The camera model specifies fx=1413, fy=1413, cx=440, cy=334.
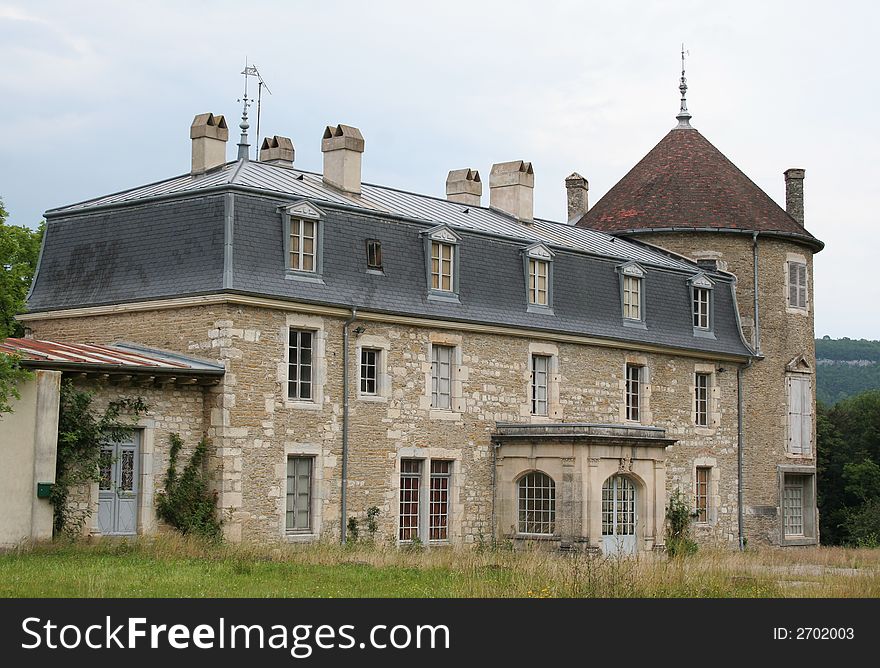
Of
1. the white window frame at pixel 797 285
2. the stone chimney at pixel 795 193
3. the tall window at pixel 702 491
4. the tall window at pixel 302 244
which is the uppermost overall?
the stone chimney at pixel 795 193

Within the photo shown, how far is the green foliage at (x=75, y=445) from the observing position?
23.9 m

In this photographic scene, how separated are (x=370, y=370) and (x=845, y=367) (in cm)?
8207

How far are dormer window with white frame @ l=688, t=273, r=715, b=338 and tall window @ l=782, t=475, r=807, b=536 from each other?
216 inches

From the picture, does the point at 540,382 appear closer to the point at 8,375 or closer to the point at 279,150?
the point at 279,150

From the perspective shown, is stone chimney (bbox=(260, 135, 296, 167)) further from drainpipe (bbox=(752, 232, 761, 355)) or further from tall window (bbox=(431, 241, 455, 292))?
drainpipe (bbox=(752, 232, 761, 355))

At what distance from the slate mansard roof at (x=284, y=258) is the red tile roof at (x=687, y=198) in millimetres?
4822

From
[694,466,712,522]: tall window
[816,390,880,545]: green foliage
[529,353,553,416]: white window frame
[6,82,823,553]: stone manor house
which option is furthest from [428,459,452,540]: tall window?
[816,390,880,545]: green foliage

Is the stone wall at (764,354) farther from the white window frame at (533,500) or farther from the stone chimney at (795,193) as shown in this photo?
the white window frame at (533,500)

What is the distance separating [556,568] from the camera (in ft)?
69.0

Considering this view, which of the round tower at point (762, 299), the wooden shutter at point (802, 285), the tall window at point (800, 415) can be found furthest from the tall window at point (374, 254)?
the wooden shutter at point (802, 285)

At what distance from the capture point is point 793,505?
40.1 meters

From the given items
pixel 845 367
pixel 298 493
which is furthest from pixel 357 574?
pixel 845 367

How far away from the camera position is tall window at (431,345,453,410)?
1182 inches
